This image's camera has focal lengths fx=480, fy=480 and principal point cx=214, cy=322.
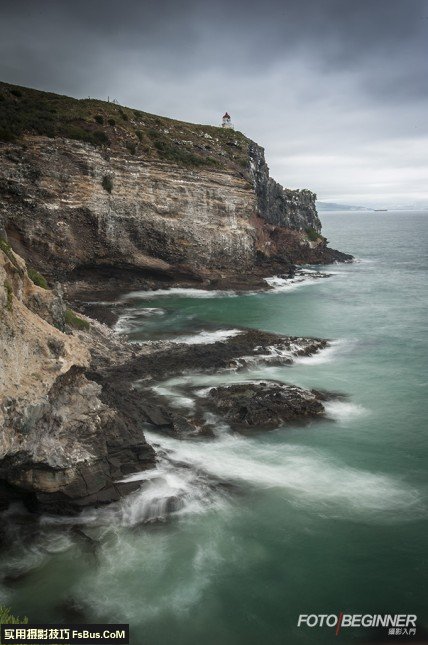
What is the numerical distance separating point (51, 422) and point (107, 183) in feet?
113

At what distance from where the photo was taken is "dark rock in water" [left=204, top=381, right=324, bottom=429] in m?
20.1

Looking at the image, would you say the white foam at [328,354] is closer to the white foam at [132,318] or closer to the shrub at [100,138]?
the white foam at [132,318]

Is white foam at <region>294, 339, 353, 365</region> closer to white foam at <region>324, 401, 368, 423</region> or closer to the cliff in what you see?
white foam at <region>324, 401, 368, 423</region>

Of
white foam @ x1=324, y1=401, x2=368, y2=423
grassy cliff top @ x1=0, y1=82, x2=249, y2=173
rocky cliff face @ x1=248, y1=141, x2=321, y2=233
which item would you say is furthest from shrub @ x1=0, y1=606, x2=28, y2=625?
rocky cliff face @ x1=248, y1=141, x2=321, y2=233

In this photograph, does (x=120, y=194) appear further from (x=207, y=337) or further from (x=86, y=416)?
(x=86, y=416)

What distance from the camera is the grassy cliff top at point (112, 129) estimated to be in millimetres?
42688

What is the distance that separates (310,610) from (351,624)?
955mm

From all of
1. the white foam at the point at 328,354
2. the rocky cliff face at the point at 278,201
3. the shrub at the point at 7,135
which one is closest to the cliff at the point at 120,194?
the shrub at the point at 7,135

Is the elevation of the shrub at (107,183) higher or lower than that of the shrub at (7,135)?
lower

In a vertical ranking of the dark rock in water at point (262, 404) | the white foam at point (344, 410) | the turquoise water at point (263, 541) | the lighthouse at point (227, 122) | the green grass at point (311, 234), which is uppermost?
the lighthouse at point (227, 122)

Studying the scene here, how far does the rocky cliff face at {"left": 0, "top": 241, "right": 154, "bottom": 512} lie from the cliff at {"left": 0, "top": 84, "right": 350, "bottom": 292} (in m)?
26.8

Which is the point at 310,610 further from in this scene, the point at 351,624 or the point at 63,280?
the point at 63,280

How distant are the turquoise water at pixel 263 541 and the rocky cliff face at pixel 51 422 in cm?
102

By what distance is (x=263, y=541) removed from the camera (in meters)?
13.5
